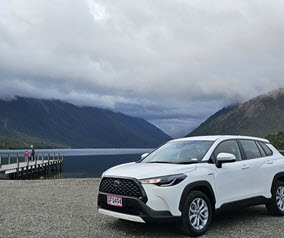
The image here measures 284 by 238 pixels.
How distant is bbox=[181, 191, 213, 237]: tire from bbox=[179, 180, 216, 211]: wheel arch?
12cm

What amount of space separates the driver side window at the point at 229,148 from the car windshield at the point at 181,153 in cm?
23

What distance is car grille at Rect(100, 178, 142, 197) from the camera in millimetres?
5973

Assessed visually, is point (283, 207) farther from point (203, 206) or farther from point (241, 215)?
point (203, 206)

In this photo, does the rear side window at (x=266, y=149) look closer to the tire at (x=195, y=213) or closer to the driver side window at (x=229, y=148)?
the driver side window at (x=229, y=148)

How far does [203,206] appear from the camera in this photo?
642 cm

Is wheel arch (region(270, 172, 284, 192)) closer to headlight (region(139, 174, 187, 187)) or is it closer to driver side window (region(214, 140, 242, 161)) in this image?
driver side window (region(214, 140, 242, 161))

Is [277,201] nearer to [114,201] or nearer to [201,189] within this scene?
[201,189]

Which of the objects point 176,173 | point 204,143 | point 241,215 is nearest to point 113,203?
point 176,173

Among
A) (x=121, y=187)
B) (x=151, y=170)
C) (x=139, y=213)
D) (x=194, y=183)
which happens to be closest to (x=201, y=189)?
(x=194, y=183)

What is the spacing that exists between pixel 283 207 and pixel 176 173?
13.1 feet

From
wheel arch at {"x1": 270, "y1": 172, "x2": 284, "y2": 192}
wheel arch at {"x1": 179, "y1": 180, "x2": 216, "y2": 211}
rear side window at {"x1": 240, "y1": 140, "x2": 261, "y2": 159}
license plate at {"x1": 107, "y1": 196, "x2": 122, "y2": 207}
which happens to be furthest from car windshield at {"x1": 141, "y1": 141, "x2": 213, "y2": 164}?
wheel arch at {"x1": 270, "y1": 172, "x2": 284, "y2": 192}

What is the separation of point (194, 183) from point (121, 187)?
145 centimetres

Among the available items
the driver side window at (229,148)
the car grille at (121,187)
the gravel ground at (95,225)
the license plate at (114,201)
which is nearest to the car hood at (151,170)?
the car grille at (121,187)

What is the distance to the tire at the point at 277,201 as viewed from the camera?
26.3ft
